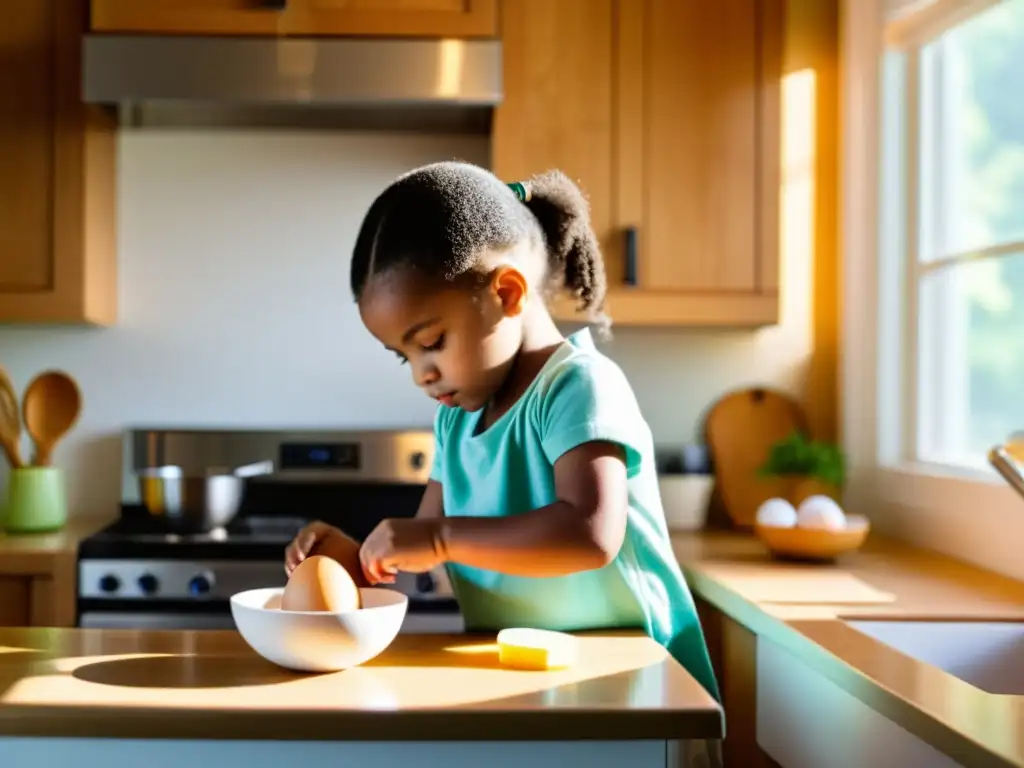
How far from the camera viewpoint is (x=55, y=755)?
32.4 inches

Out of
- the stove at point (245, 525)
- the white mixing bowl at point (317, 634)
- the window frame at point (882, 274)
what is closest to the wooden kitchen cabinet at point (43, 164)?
the stove at point (245, 525)

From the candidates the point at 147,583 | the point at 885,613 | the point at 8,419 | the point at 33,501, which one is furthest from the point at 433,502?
the point at 8,419

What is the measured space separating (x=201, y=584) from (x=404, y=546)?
1.18 meters

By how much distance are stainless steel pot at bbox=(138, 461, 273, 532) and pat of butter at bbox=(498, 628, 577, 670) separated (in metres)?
1.36

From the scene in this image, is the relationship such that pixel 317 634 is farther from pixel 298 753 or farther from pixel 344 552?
pixel 344 552

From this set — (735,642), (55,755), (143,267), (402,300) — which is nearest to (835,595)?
(735,642)

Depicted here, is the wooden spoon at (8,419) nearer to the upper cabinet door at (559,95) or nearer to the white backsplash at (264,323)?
the white backsplash at (264,323)

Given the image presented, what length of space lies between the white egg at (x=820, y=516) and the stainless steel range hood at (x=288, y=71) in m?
1.03

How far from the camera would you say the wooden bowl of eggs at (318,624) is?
2.95 feet

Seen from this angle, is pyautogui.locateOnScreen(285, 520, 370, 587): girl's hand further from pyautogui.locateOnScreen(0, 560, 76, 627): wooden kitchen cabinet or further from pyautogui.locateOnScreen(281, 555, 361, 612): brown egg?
pyautogui.locateOnScreen(0, 560, 76, 627): wooden kitchen cabinet

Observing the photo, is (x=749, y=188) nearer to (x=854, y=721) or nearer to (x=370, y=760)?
(x=854, y=721)

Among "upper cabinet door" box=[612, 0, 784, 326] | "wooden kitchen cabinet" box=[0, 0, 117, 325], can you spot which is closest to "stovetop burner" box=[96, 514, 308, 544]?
"wooden kitchen cabinet" box=[0, 0, 117, 325]

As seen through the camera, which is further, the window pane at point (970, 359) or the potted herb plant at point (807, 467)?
Result: the potted herb plant at point (807, 467)

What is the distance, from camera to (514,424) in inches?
47.5
